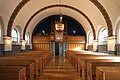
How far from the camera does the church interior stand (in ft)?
20.3

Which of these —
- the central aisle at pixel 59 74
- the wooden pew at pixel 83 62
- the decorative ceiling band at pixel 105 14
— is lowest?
the central aisle at pixel 59 74

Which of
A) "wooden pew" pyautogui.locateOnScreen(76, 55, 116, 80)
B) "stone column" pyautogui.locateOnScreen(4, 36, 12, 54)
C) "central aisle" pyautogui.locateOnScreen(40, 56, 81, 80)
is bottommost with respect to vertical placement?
"central aisle" pyautogui.locateOnScreen(40, 56, 81, 80)

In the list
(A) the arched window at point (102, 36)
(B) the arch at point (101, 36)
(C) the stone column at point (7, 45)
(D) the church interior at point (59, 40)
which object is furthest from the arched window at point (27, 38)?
(A) the arched window at point (102, 36)

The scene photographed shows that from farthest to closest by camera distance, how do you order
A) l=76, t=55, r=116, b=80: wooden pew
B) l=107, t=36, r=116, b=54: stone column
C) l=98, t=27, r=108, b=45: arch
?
l=98, t=27, r=108, b=45: arch, l=107, t=36, r=116, b=54: stone column, l=76, t=55, r=116, b=80: wooden pew

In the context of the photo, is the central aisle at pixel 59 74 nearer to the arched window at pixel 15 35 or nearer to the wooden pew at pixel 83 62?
the wooden pew at pixel 83 62

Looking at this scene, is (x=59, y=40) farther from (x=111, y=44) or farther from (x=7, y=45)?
(x=7, y=45)

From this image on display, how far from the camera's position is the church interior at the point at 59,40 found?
6186 mm

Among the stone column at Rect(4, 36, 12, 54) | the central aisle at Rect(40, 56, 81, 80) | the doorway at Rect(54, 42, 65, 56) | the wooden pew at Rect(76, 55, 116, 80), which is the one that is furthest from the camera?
the doorway at Rect(54, 42, 65, 56)

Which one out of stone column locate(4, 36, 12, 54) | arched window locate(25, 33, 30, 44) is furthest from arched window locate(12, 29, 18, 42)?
stone column locate(4, 36, 12, 54)

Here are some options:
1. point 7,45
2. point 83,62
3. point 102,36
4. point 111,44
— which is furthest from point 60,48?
point 83,62

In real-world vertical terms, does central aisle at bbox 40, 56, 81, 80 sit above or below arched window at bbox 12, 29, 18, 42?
below

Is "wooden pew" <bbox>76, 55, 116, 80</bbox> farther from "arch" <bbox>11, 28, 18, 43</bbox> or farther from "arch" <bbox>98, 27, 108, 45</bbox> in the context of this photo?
"arch" <bbox>11, 28, 18, 43</bbox>

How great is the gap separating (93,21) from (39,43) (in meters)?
9.85

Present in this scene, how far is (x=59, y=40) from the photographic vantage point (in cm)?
2702
